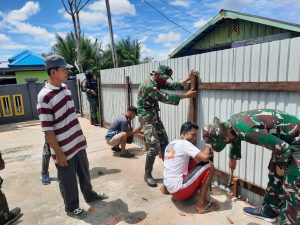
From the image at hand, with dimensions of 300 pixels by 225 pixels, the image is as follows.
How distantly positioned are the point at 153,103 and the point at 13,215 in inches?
95.3

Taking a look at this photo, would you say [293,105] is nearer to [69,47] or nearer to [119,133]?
[119,133]

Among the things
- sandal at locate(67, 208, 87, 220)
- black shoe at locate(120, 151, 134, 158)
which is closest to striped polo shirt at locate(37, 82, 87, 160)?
sandal at locate(67, 208, 87, 220)

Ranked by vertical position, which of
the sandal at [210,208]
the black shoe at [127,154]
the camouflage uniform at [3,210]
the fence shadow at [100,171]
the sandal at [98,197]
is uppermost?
the camouflage uniform at [3,210]

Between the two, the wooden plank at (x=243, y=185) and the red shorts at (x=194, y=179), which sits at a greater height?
the red shorts at (x=194, y=179)

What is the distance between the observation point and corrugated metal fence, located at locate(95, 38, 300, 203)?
2.62 meters

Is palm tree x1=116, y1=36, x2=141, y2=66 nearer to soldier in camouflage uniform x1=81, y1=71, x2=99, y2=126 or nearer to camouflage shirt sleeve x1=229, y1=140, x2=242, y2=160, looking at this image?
soldier in camouflage uniform x1=81, y1=71, x2=99, y2=126

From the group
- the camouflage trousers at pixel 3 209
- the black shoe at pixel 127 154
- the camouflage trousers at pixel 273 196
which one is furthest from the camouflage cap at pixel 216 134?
the black shoe at pixel 127 154

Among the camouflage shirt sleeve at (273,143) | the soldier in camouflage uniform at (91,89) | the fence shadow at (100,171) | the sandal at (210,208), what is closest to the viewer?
the camouflage shirt sleeve at (273,143)

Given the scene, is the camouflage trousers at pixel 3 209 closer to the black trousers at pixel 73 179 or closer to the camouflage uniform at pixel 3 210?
the camouflage uniform at pixel 3 210

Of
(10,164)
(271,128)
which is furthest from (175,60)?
(10,164)

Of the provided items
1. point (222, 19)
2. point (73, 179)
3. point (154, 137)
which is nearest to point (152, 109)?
point (154, 137)

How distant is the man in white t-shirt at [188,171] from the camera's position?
302 cm

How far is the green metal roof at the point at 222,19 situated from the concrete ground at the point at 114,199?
3.91 m

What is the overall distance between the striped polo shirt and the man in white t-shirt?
1.17 meters
